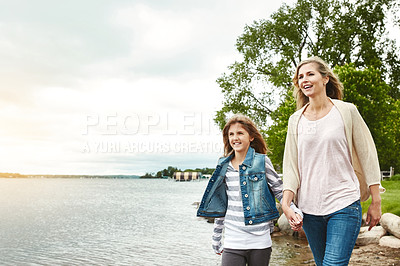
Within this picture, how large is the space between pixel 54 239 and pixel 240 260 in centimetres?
2103

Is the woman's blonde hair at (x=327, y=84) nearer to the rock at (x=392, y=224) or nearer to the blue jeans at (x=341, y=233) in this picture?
the blue jeans at (x=341, y=233)

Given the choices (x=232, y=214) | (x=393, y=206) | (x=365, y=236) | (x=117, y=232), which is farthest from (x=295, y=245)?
(x=117, y=232)

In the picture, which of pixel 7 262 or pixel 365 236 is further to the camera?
pixel 7 262

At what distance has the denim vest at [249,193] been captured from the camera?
4.15 m

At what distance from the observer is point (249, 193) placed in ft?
13.8

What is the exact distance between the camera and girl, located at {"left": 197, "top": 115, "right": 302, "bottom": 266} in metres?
4.08

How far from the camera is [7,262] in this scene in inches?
654

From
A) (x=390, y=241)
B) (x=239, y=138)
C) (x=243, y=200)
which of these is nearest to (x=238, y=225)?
(x=243, y=200)

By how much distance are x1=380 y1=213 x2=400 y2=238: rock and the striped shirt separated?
8.93 meters

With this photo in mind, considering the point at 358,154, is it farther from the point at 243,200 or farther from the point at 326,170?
the point at 243,200

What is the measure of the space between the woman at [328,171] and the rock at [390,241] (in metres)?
8.77

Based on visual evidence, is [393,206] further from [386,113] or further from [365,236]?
[386,113]

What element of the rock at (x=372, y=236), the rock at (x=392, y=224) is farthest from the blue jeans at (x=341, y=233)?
the rock at (x=372, y=236)

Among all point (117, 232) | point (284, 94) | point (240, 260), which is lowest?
point (117, 232)
